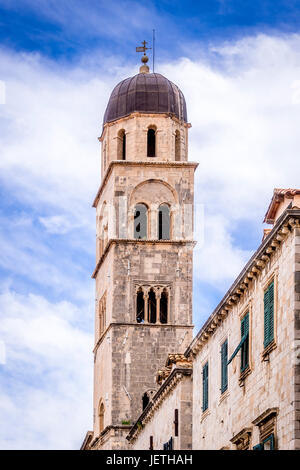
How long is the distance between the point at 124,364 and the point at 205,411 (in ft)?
90.4

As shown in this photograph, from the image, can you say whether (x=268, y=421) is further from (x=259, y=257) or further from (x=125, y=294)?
(x=125, y=294)

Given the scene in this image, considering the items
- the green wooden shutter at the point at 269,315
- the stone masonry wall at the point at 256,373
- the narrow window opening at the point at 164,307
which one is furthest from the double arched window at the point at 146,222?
the green wooden shutter at the point at 269,315

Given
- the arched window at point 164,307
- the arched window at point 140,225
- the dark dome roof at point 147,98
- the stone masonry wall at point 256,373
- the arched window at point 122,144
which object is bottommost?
the stone masonry wall at point 256,373

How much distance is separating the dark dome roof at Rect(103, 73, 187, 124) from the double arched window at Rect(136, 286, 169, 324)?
1101 centimetres

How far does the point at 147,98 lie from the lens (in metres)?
73.6

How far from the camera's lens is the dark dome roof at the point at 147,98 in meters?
73.6

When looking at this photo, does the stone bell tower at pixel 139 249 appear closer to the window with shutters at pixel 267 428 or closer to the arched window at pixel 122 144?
the arched window at pixel 122 144

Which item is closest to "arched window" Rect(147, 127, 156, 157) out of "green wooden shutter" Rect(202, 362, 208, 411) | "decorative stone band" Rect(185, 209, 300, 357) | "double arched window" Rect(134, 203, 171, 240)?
"double arched window" Rect(134, 203, 171, 240)

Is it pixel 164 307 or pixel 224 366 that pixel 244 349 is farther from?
pixel 164 307

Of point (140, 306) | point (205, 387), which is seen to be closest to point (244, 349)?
point (205, 387)

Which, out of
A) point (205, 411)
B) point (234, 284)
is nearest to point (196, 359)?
point (205, 411)

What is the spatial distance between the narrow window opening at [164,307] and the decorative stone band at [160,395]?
9157 mm

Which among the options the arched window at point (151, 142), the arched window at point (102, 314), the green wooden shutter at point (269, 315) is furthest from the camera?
the arched window at point (151, 142)

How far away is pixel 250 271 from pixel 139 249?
119 ft
